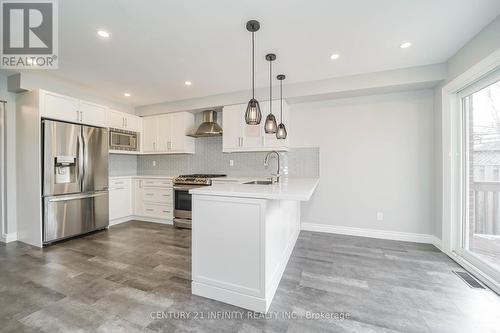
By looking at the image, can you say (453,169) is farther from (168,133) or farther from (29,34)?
(29,34)

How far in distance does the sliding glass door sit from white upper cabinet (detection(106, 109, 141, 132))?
18.4ft

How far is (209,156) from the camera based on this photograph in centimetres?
464

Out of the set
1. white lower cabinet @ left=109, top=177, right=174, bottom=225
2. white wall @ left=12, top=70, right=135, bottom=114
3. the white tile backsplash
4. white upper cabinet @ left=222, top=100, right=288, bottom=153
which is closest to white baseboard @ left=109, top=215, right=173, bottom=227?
white lower cabinet @ left=109, top=177, right=174, bottom=225

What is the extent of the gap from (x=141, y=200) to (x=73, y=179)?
1.40 meters

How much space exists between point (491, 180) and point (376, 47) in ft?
6.50

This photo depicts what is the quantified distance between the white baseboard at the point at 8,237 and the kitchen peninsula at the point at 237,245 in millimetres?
3469

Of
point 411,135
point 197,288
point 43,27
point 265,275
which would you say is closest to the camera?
point 265,275

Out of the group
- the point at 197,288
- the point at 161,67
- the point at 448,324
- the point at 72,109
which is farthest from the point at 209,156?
the point at 448,324

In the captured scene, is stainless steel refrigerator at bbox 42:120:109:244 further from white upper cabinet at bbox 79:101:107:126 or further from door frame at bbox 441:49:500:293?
door frame at bbox 441:49:500:293

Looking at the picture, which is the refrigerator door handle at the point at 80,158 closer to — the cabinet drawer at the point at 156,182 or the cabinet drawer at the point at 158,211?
the cabinet drawer at the point at 156,182

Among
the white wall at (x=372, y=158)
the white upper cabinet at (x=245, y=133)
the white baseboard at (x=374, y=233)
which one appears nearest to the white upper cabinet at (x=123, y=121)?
the white upper cabinet at (x=245, y=133)

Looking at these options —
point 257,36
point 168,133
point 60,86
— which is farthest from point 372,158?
point 60,86

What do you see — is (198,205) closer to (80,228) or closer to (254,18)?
(254,18)

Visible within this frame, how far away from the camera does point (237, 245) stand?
1.82 metres
